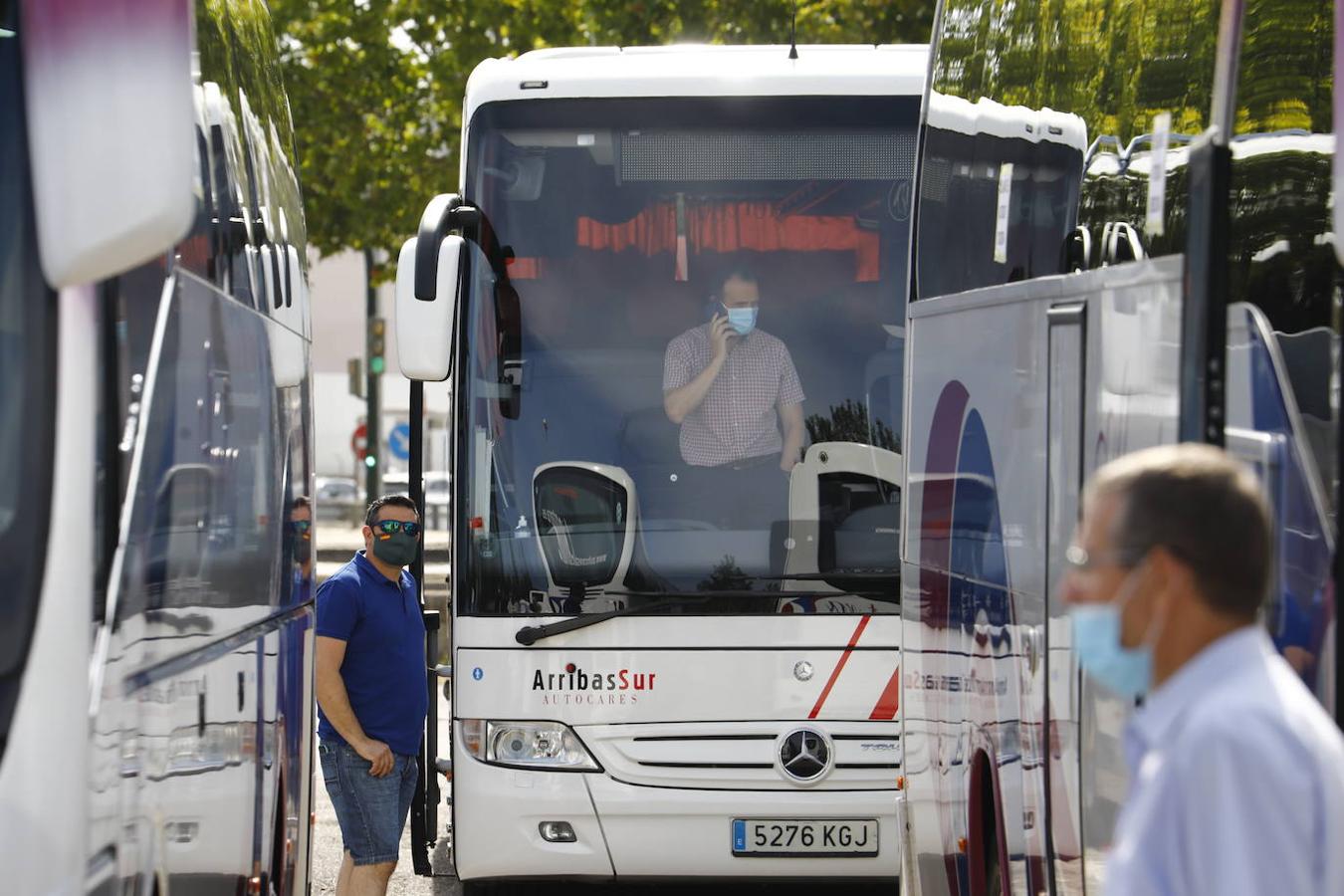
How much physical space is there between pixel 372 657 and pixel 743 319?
6.14ft

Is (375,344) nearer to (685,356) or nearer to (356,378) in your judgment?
(356,378)

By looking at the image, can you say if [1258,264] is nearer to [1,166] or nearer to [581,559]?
[1,166]

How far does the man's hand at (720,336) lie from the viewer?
7.70 meters

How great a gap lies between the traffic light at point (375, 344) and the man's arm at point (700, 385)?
20199 mm

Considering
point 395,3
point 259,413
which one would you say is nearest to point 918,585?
point 259,413

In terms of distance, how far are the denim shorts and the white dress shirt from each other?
5.38 metres

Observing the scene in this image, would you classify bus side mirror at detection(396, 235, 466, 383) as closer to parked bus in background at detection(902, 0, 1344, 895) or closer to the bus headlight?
the bus headlight

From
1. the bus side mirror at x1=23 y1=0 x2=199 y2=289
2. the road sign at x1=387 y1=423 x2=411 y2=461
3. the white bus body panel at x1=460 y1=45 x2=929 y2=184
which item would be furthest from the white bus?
the road sign at x1=387 y1=423 x2=411 y2=461

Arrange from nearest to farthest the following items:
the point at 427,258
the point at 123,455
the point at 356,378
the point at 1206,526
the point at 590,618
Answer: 1. the point at 1206,526
2. the point at 123,455
3. the point at 427,258
4. the point at 590,618
5. the point at 356,378

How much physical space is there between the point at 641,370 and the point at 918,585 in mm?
1822

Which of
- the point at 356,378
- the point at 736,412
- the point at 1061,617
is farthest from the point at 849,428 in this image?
the point at 356,378

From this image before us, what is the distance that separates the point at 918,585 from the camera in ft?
20.6

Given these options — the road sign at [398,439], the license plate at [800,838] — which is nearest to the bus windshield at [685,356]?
the license plate at [800,838]

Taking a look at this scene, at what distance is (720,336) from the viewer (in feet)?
25.3
